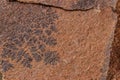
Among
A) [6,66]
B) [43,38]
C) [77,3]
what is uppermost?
[77,3]

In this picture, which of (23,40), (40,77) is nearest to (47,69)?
(40,77)

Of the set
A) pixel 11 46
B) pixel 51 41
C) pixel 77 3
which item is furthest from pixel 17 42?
pixel 77 3

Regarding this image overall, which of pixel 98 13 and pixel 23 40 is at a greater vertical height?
pixel 98 13

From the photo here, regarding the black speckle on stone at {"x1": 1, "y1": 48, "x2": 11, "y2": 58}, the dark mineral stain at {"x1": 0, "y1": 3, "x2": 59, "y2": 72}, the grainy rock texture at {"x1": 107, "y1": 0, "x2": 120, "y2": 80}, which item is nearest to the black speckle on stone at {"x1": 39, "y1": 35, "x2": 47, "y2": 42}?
the dark mineral stain at {"x1": 0, "y1": 3, "x2": 59, "y2": 72}

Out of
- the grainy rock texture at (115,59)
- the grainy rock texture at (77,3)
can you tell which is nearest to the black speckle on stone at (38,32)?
the grainy rock texture at (77,3)

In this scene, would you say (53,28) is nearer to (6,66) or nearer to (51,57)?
(51,57)

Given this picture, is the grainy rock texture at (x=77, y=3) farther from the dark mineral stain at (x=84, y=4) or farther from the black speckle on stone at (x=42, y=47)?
the black speckle on stone at (x=42, y=47)

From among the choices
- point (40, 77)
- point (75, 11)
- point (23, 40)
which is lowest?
point (40, 77)

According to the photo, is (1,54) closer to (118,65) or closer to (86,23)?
(86,23)
